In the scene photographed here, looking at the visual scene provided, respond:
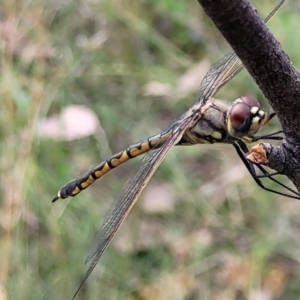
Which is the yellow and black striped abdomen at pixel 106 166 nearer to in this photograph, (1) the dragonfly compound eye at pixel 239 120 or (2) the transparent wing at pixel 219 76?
(2) the transparent wing at pixel 219 76

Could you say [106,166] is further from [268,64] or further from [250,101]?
[268,64]

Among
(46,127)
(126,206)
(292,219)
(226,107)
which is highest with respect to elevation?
(226,107)

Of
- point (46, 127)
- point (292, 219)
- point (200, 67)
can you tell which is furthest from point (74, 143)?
point (292, 219)

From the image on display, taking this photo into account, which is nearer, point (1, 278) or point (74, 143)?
point (1, 278)

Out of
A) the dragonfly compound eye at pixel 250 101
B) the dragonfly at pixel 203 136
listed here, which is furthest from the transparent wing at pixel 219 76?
the dragonfly compound eye at pixel 250 101

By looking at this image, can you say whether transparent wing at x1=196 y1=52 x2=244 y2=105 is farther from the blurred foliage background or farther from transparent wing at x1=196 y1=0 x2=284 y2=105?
the blurred foliage background

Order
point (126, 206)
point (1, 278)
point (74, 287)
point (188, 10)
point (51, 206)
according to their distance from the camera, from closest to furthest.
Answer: point (126, 206)
point (1, 278)
point (74, 287)
point (51, 206)
point (188, 10)

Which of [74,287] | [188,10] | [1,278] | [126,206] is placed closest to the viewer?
[126,206]

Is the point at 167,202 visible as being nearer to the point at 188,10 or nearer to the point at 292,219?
the point at 292,219
